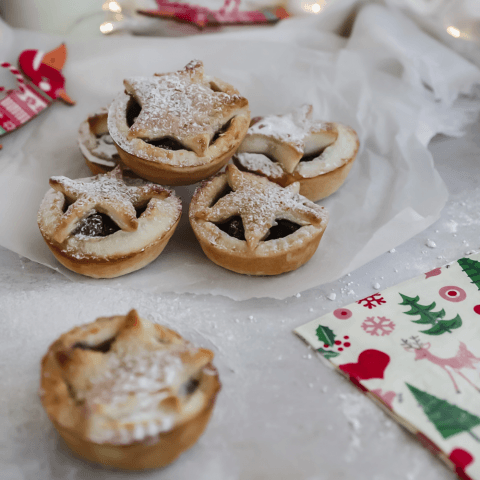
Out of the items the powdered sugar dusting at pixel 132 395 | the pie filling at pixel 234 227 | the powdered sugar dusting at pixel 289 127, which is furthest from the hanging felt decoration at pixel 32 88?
the powdered sugar dusting at pixel 132 395

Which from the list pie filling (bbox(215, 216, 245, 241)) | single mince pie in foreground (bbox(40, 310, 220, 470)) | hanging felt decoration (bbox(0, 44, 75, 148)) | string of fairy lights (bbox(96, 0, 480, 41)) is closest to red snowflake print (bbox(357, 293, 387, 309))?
pie filling (bbox(215, 216, 245, 241))

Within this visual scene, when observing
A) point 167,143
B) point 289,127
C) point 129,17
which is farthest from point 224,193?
point 129,17

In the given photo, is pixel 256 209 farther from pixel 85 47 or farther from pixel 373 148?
pixel 85 47

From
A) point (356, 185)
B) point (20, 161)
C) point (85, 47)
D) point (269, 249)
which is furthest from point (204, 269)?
point (85, 47)

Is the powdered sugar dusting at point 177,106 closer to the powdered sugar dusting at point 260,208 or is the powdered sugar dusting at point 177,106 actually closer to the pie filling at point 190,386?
the powdered sugar dusting at point 260,208

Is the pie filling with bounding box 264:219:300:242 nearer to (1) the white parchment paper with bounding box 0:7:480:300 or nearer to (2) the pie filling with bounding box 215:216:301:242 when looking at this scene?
(2) the pie filling with bounding box 215:216:301:242
